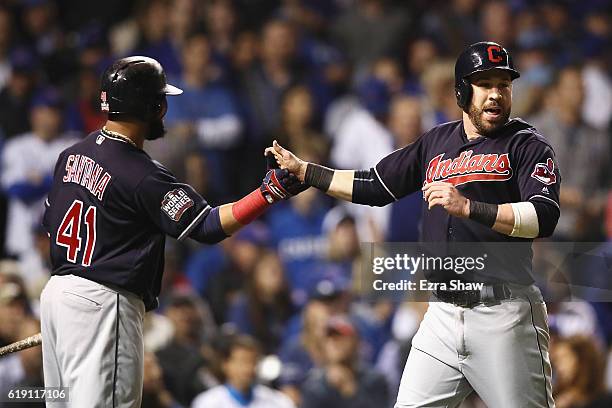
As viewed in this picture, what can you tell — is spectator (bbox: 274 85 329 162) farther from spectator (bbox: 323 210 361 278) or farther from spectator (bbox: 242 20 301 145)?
spectator (bbox: 323 210 361 278)

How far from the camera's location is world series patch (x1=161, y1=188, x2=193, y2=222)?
178 inches

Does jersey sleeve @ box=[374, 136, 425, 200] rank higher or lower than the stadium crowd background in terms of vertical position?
lower

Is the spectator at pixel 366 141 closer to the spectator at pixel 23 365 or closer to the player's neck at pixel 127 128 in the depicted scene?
the spectator at pixel 23 365

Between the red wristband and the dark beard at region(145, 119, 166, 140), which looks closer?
the red wristband

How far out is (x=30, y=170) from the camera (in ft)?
28.8

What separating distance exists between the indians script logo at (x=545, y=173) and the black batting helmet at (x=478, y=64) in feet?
1.41

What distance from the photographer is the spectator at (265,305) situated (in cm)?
812

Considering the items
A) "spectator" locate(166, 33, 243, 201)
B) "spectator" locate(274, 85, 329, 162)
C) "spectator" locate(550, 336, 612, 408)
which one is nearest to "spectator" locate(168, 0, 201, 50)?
"spectator" locate(166, 33, 243, 201)

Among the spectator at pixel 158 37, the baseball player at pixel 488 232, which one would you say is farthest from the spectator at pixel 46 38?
the baseball player at pixel 488 232

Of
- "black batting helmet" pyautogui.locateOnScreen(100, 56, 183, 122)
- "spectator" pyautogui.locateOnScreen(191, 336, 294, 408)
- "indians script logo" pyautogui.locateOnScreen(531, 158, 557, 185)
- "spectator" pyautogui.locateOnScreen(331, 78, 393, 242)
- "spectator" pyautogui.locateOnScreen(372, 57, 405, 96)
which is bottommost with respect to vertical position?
"spectator" pyautogui.locateOnScreen(191, 336, 294, 408)

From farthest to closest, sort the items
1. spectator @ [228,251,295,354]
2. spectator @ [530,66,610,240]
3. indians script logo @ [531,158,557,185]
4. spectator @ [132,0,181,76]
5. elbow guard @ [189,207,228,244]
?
spectator @ [132,0,181,76]
spectator @ [530,66,610,240]
spectator @ [228,251,295,354]
elbow guard @ [189,207,228,244]
indians script logo @ [531,158,557,185]

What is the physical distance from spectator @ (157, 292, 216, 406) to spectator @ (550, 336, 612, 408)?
2.25 meters

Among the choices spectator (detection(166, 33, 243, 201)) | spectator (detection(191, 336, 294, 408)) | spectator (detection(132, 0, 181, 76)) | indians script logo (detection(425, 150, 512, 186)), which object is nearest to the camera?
indians script logo (detection(425, 150, 512, 186))

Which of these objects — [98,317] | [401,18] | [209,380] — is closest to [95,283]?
[98,317]
